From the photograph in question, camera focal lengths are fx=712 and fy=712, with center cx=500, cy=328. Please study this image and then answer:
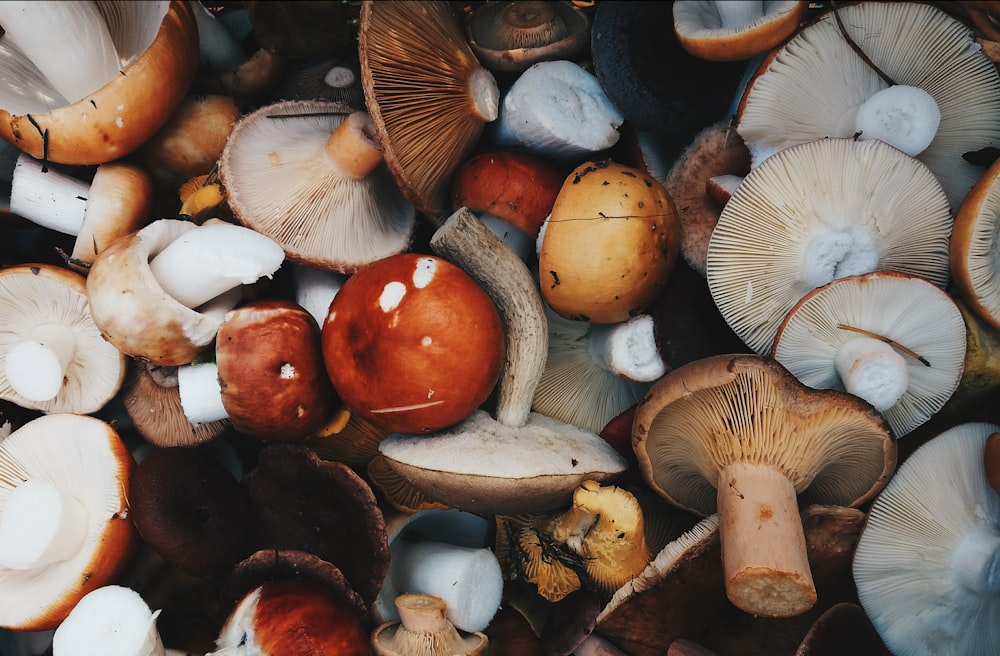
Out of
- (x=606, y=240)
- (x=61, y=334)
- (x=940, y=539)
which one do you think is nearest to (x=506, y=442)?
(x=606, y=240)

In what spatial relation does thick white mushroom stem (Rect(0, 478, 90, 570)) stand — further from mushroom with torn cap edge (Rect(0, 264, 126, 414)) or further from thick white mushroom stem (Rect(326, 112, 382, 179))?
thick white mushroom stem (Rect(326, 112, 382, 179))

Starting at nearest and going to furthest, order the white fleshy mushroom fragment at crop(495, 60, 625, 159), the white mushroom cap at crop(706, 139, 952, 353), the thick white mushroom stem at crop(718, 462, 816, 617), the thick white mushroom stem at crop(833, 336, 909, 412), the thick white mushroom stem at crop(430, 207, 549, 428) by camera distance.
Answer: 1. the thick white mushroom stem at crop(718, 462, 816, 617)
2. the thick white mushroom stem at crop(833, 336, 909, 412)
3. the white mushroom cap at crop(706, 139, 952, 353)
4. the thick white mushroom stem at crop(430, 207, 549, 428)
5. the white fleshy mushroom fragment at crop(495, 60, 625, 159)

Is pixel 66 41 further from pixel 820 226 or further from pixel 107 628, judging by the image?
pixel 820 226

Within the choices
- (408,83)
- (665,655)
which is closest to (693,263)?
(408,83)

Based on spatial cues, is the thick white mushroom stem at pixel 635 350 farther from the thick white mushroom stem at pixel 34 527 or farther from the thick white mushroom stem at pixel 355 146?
the thick white mushroom stem at pixel 34 527

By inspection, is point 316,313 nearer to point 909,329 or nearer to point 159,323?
point 159,323

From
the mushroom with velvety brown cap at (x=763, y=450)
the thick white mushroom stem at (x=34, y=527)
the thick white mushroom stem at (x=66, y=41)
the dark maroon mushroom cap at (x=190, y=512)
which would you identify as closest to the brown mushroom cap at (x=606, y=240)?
the mushroom with velvety brown cap at (x=763, y=450)

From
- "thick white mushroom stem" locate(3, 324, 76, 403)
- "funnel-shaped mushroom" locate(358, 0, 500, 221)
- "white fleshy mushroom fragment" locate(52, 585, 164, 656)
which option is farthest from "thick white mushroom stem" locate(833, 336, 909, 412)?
"thick white mushroom stem" locate(3, 324, 76, 403)
